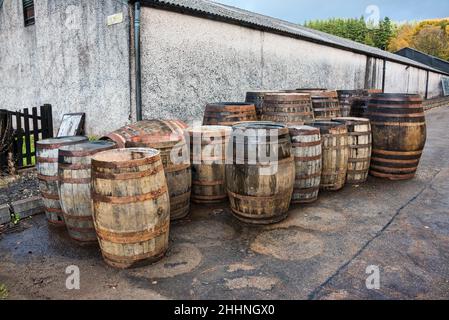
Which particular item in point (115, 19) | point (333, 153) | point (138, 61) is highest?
point (115, 19)

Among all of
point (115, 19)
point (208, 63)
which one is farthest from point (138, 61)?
point (208, 63)

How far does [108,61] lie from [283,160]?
5.90 metres

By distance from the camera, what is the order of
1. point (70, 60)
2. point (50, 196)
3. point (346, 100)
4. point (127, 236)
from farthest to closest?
1. point (70, 60)
2. point (346, 100)
3. point (50, 196)
4. point (127, 236)

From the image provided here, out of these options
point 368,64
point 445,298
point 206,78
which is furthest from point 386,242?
point 368,64

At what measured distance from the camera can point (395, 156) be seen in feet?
20.3

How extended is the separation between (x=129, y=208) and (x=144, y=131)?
1.56 m

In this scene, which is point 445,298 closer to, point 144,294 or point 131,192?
point 144,294

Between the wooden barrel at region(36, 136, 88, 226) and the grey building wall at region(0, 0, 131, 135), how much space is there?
3860 mm

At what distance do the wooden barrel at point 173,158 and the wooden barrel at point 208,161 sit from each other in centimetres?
26

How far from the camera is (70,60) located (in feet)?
31.7

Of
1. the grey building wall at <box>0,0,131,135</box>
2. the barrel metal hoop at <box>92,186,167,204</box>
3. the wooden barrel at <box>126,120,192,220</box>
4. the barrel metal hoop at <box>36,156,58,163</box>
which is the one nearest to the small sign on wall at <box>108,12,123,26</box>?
the grey building wall at <box>0,0,131,135</box>

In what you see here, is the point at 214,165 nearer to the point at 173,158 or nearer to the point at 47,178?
the point at 173,158

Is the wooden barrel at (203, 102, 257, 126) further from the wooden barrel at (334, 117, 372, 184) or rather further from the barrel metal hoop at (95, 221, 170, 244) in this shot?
the barrel metal hoop at (95, 221, 170, 244)

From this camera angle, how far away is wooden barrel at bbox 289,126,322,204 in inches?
195
